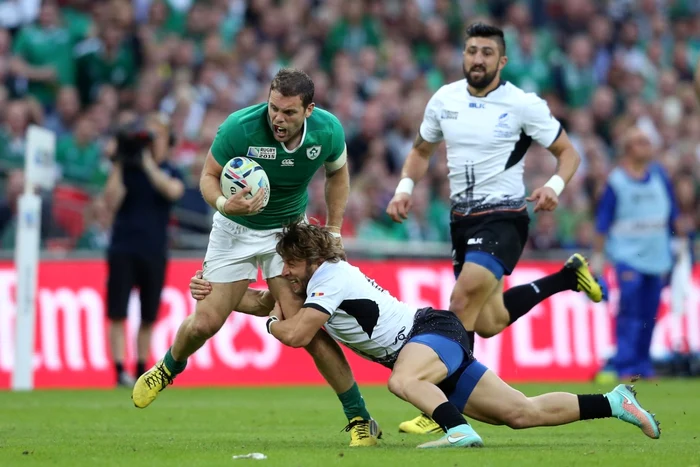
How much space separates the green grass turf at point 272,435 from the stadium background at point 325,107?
7.32ft

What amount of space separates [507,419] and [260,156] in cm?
236

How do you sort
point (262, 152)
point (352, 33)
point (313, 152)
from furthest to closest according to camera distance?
point (352, 33) → point (313, 152) → point (262, 152)

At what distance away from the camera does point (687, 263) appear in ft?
55.5

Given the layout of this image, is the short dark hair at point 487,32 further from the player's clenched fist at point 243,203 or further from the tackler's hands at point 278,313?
the tackler's hands at point 278,313

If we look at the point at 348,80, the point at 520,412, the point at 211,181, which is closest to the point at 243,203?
the point at 211,181

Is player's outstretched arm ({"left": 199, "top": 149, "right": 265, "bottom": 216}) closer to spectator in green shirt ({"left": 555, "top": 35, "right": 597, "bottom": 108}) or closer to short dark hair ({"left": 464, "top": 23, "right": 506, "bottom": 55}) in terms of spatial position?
short dark hair ({"left": 464, "top": 23, "right": 506, "bottom": 55})

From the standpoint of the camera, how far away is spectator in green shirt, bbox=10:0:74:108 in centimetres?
1742

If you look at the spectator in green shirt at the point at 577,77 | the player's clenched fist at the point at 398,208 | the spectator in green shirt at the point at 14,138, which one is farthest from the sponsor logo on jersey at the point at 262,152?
the spectator in green shirt at the point at 577,77

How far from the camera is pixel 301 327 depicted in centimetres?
771

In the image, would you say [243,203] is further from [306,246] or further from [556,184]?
[556,184]

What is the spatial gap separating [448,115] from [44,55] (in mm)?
8771

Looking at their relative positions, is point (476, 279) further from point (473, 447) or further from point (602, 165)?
point (602, 165)

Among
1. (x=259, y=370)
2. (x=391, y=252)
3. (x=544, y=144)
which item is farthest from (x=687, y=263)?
(x=544, y=144)

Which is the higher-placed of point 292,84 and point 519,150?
point 292,84
